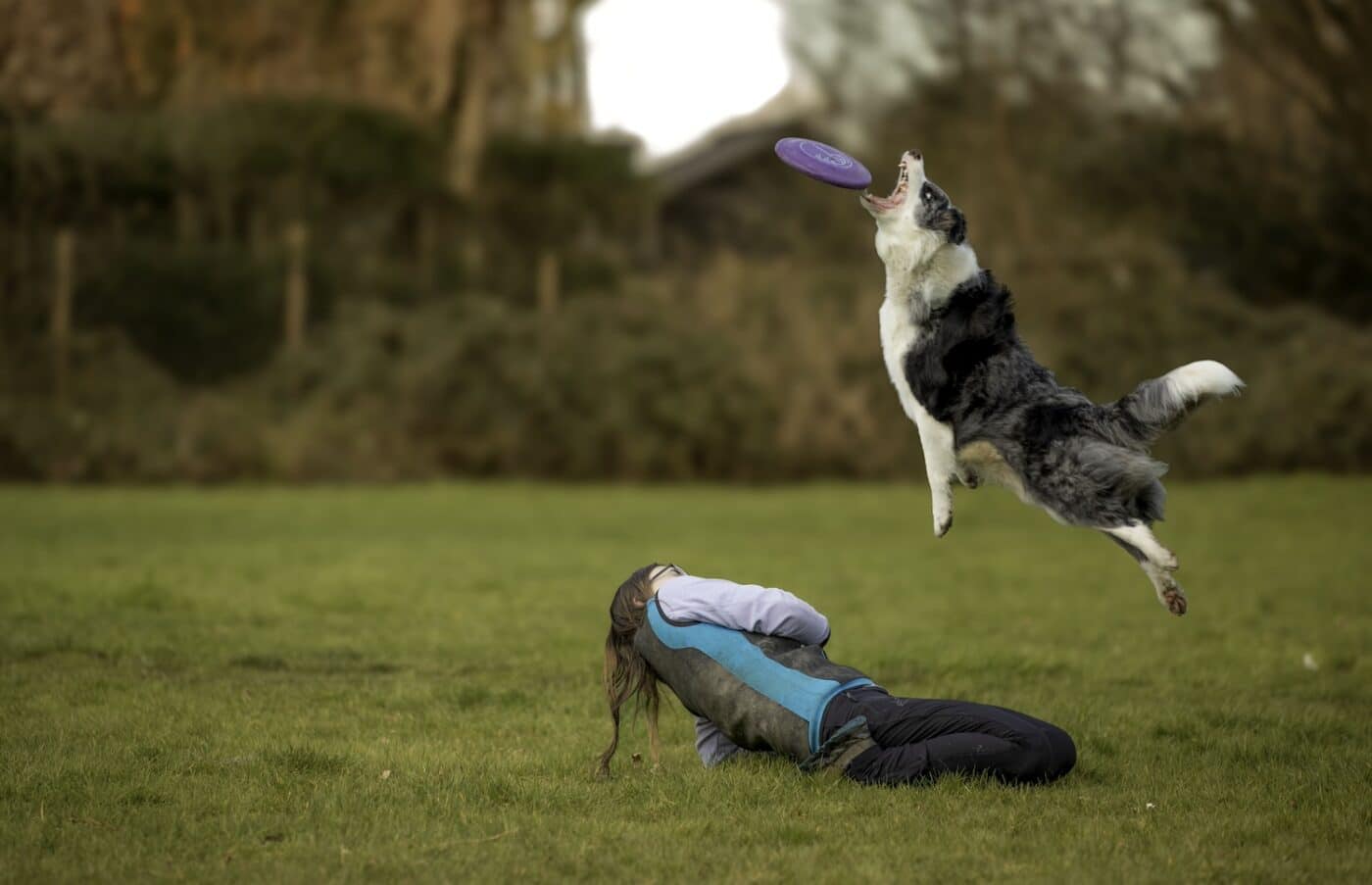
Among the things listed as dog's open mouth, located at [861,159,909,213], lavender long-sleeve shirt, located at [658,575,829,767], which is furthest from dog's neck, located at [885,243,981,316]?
lavender long-sleeve shirt, located at [658,575,829,767]

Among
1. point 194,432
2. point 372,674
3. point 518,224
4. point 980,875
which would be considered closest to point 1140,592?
point 372,674

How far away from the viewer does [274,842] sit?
A: 16.5 ft

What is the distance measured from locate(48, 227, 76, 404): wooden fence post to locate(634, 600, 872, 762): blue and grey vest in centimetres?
1762

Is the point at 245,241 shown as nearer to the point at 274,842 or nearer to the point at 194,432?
the point at 194,432

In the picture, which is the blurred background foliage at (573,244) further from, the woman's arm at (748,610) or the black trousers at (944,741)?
the black trousers at (944,741)

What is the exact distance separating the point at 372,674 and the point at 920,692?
306cm

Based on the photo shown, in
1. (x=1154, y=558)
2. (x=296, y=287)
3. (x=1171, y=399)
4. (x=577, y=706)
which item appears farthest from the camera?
(x=296, y=287)

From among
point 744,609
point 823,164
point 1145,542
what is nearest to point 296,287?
point 823,164

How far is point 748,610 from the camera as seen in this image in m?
5.94

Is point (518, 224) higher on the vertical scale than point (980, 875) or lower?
higher

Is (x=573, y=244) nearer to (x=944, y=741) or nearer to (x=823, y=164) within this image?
(x=823, y=164)

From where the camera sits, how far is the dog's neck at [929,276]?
587 centimetres

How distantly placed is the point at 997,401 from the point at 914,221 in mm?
780

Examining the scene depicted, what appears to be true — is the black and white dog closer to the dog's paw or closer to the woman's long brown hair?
the dog's paw
